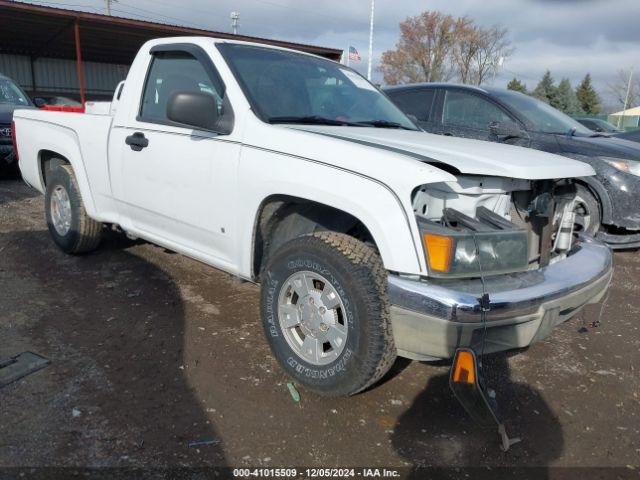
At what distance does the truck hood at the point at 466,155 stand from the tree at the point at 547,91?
177 feet

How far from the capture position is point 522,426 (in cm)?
269

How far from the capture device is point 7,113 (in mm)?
8906

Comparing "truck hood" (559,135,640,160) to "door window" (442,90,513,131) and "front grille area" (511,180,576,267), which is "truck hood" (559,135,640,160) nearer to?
"door window" (442,90,513,131)

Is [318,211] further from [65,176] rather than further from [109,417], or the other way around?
[65,176]

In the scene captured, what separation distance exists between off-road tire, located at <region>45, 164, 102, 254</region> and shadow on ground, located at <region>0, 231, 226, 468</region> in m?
0.22

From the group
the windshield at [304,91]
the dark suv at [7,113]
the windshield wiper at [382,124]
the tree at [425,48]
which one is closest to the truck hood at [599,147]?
the windshield at [304,91]

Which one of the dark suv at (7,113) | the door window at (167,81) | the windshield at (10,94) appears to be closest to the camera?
the door window at (167,81)

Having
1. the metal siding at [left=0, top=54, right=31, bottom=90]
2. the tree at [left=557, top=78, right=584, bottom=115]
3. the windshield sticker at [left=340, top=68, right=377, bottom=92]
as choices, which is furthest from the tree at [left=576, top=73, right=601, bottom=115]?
the windshield sticker at [left=340, top=68, right=377, bottom=92]

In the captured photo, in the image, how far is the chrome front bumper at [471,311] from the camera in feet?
7.43

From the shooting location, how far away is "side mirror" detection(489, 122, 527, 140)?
5.69 meters

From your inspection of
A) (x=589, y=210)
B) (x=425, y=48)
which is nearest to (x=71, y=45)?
(x=589, y=210)

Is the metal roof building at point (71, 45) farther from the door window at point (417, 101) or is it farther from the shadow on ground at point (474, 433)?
the shadow on ground at point (474, 433)

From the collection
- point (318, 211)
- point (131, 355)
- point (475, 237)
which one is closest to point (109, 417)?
point (131, 355)

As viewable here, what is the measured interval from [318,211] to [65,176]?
9.39 feet
